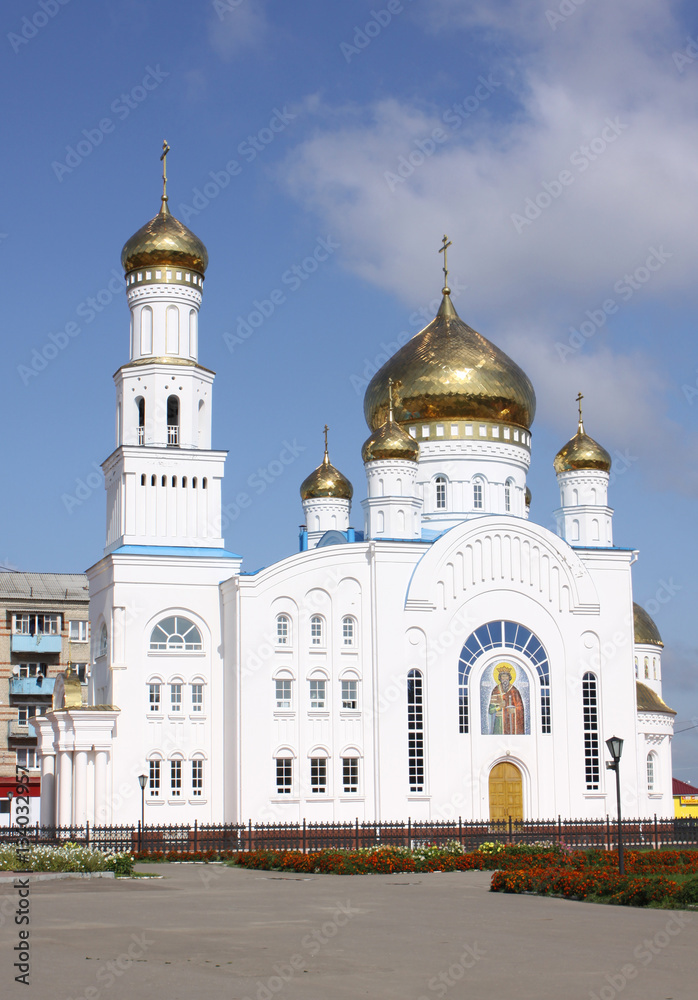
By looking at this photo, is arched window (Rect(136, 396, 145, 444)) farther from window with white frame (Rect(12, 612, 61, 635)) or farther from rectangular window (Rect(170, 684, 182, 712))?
window with white frame (Rect(12, 612, 61, 635))

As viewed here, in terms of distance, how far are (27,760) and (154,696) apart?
51.7 ft

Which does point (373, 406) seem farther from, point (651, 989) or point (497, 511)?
point (651, 989)

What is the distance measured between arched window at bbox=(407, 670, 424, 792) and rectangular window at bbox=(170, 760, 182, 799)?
6.24 meters

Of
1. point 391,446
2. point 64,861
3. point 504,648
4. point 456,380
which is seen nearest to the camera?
point 64,861

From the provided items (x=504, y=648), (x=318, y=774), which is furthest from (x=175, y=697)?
(x=504, y=648)

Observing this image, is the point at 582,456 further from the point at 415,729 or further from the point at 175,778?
the point at 175,778

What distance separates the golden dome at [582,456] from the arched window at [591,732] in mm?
6932

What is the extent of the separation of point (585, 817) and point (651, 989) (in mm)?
25770

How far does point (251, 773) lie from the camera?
32781mm

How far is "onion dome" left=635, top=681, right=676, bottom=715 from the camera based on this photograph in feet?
151

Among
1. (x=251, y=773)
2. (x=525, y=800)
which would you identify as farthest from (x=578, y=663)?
(x=251, y=773)

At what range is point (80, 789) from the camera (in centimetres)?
3172

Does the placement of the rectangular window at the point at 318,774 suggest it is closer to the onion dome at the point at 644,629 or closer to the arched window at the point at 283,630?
the arched window at the point at 283,630

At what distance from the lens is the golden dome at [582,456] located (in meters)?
39.6
